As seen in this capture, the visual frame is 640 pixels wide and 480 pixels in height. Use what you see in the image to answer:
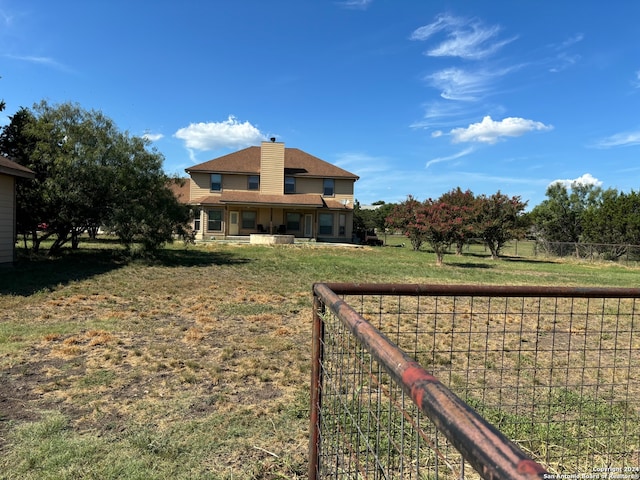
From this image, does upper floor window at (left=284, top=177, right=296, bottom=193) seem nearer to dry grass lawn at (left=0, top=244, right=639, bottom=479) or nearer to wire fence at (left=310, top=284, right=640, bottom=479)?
dry grass lawn at (left=0, top=244, right=639, bottom=479)

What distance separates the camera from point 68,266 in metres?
12.3

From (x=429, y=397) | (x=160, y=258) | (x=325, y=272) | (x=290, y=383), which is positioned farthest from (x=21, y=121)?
(x=429, y=397)

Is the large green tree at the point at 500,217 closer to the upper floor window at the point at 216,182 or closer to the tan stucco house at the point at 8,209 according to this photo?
the upper floor window at the point at 216,182

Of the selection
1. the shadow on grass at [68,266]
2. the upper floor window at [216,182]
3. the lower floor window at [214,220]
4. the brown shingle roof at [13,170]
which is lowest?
the shadow on grass at [68,266]

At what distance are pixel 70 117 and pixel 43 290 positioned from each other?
26.0ft

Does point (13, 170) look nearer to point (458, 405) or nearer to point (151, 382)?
point (151, 382)

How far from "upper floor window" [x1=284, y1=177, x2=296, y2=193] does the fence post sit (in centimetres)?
2879

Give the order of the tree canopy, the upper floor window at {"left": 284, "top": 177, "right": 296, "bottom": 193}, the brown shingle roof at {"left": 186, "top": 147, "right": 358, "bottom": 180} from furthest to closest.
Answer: the upper floor window at {"left": 284, "top": 177, "right": 296, "bottom": 193} → the brown shingle roof at {"left": 186, "top": 147, "right": 358, "bottom": 180} → the tree canopy

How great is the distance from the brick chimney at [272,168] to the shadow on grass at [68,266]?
13.9 m

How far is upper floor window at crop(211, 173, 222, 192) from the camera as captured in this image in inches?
1182

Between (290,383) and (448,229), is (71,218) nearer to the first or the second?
(290,383)

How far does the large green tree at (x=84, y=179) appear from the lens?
13.2 metres

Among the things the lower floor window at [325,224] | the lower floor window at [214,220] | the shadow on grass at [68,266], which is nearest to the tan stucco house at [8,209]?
the shadow on grass at [68,266]

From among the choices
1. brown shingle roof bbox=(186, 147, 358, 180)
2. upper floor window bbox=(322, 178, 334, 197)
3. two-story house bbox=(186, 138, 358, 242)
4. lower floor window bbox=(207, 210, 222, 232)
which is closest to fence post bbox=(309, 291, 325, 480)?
two-story house bbox=(186, 138, 358, 242)
